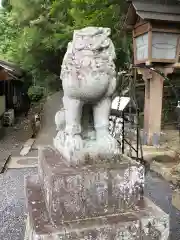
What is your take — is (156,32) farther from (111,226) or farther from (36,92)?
(36,92)

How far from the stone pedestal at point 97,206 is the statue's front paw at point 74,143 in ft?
0.46

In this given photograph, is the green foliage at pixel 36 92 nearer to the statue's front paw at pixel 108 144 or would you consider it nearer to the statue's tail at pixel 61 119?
the statue's tail at pixel 61 119

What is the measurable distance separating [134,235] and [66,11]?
9.89 metres

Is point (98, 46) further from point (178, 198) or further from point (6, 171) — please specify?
point (6, 171)

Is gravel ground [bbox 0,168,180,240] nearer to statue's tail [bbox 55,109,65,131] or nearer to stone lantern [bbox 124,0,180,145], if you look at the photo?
statue's tail [bbox 55,109,65,131]

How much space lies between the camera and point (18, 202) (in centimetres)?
493

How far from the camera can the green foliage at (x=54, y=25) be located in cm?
870

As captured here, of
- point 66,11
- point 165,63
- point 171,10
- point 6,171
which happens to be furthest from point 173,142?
point 66,11

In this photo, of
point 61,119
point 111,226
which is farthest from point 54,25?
point 111,226

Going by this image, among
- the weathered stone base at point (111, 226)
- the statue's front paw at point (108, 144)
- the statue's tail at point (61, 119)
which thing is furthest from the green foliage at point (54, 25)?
the weathered stone base at point (111, 226)

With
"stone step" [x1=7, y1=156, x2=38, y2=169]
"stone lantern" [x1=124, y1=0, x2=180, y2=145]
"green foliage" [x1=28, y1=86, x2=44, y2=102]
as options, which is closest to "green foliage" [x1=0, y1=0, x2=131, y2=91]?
"stone lantern" [x1=124, y1=0, x2=180, y2=145]

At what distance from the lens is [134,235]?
95.8 inches

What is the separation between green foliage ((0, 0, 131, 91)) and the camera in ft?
28.6

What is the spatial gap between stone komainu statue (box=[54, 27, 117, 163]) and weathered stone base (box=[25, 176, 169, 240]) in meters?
0.57
